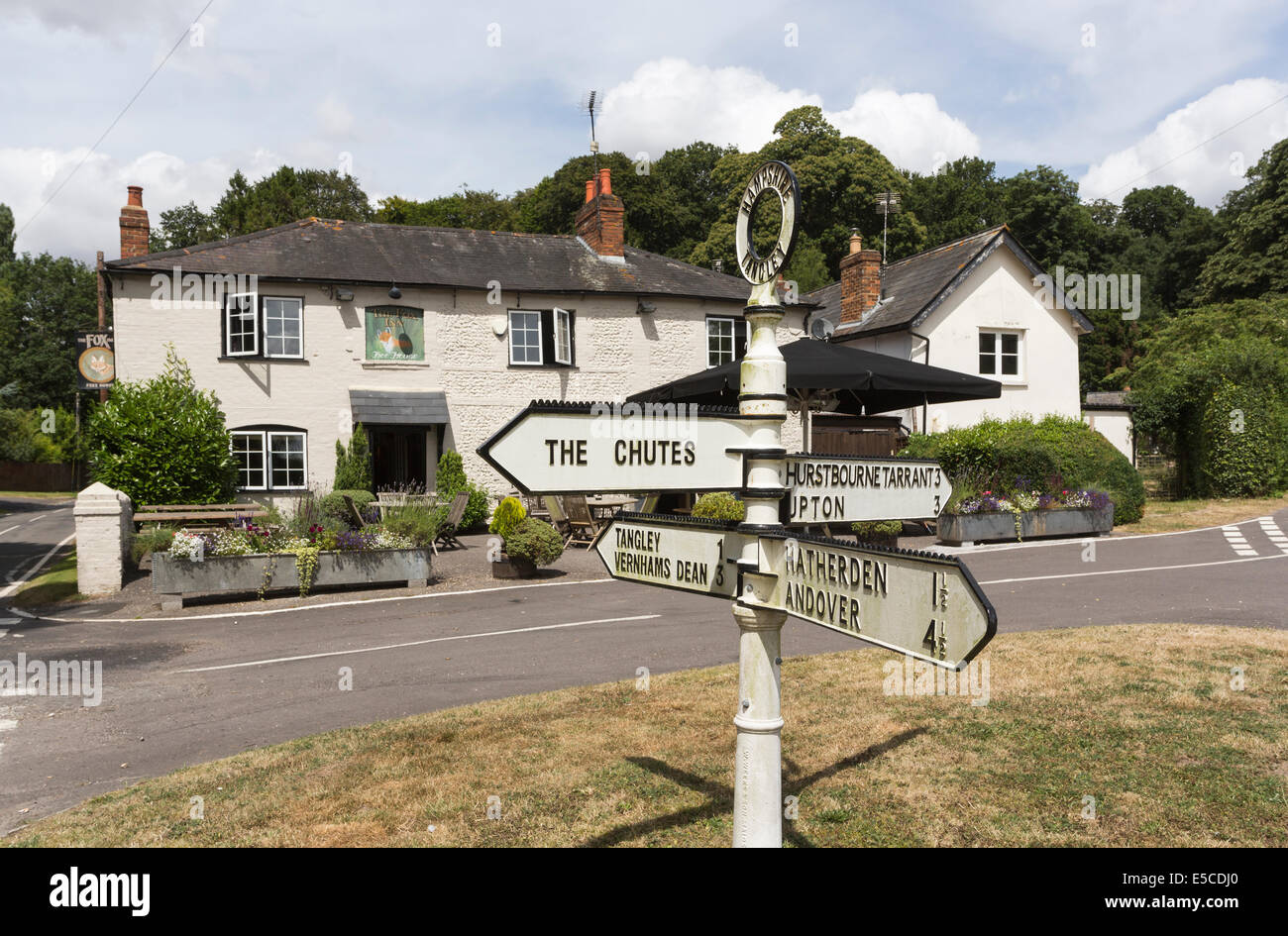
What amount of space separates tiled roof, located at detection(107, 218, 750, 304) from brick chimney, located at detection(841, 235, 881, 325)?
4.69 meters

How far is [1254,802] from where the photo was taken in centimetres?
415

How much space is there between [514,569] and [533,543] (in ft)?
2.12

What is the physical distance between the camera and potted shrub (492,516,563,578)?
13.9 metres

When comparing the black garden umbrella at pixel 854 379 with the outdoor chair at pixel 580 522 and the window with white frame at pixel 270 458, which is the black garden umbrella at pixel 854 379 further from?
the window with white frame at pixel 270 458

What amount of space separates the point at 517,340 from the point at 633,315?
326 cm

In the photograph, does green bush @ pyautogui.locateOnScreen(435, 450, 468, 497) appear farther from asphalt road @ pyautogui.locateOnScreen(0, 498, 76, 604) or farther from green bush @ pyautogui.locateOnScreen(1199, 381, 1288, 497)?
green bush @ pyautogui.locateOnScreen(1199, 381, 1288, 497)

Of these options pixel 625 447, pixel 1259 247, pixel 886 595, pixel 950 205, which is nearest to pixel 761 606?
pixel 886 595

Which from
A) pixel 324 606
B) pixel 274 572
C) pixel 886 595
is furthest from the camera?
pixel 274 572

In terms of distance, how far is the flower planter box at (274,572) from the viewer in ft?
39.4

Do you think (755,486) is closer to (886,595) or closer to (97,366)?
(886,595)

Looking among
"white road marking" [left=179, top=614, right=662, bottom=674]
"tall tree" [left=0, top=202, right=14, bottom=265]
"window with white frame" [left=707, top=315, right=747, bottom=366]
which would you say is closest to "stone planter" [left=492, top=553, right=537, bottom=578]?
"white road marking" [left=179, top=614, right=662, bottom=674]

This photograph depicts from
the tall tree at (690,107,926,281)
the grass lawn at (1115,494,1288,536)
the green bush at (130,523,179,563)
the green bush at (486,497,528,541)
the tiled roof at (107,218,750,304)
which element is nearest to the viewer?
the green bush at (486,497,528,541)

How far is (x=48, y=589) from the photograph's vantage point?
13766mm

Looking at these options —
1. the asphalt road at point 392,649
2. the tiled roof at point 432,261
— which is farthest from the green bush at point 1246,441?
the tiled roof at point 432,261
